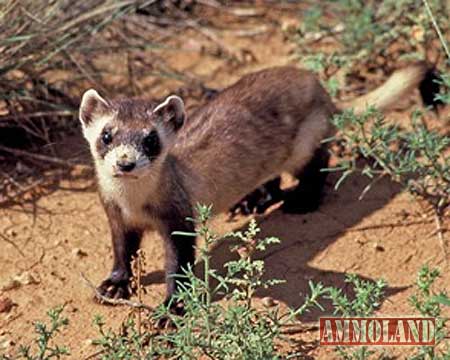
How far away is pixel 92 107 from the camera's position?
481 centimetres

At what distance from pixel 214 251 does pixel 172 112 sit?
3.07ft

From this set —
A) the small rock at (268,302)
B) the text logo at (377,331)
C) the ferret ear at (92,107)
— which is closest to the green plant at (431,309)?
the text logo at (377,331)

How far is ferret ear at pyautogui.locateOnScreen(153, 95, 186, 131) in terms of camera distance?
480cm

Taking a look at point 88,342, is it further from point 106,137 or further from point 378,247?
point 378,247

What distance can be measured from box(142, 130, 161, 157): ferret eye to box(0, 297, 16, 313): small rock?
1.06m

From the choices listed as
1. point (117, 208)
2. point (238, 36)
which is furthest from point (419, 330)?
point (238, 36)

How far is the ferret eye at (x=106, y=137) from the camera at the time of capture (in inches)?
182

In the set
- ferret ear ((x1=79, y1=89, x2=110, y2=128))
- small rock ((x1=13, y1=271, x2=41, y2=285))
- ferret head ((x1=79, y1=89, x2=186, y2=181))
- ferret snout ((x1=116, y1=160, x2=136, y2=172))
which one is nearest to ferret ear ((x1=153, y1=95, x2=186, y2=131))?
ferret head ((x1=79, y1=89, x2=186, y2=181))

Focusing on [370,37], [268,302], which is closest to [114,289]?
[268,302]


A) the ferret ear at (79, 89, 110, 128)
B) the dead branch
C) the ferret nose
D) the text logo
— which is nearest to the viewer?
the text logo

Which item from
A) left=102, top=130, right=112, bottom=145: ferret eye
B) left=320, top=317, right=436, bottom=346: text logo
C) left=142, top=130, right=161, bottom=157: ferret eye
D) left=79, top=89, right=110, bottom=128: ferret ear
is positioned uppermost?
left=79, top=89, right=110, bottom=128: ferret ear

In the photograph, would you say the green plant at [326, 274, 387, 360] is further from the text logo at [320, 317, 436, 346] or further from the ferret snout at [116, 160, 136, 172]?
the ferret snout at [116, 160, 136, 172]

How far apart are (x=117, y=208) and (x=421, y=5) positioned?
3024 mm

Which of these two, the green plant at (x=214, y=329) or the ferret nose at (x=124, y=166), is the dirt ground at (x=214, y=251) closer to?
the green plant at (x=214, y=329)
